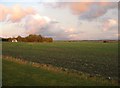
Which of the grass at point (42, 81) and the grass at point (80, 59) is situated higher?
the grass at point (42, 81)

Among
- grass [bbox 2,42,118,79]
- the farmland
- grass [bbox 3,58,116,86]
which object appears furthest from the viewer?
grass [bbox 2,42,118,79]

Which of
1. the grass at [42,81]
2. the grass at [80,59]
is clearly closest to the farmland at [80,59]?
the grass at [80,59]

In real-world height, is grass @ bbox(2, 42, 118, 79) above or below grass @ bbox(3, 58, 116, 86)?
below

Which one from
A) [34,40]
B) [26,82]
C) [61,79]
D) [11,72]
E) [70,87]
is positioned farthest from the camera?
[34,40]

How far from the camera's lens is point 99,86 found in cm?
2234

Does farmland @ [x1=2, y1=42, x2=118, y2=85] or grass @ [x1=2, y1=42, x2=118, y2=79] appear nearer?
farmland @ [x1=2, y1=42, x2=118, y2=85]

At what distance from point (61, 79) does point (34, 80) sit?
2.60m

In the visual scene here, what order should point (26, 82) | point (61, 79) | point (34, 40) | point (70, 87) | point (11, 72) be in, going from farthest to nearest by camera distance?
point (34, 40) → point (11, 72) → point (61, 79) → point (26, 82) → point (70, 87)

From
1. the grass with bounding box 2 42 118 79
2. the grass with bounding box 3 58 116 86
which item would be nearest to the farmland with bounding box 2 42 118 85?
the grass with bounding box 2 42 118 79

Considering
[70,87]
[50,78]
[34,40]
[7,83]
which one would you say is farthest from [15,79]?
[34,40]

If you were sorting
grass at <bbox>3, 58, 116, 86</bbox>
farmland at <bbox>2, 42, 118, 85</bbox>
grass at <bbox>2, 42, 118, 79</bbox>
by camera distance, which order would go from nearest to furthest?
grass at <bbox>3, 58, 116, 86</bbox>
farmland at <bbox>2, 42, 118, 85</bbox>
grass at <bbox>2, 42, 118, 79</bbox>

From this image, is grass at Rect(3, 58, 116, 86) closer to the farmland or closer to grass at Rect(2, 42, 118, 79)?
the farmland

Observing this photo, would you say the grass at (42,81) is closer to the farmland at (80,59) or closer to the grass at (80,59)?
the farmland at (80,59)

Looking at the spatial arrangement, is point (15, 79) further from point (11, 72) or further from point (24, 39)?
point (24, 39)
